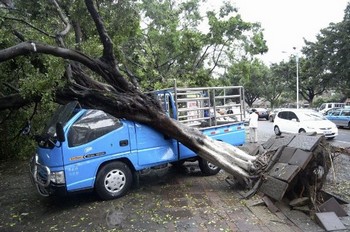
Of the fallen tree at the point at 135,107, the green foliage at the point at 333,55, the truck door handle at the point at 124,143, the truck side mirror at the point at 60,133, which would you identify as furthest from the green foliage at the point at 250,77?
the truck side mirror at the point at 60,133

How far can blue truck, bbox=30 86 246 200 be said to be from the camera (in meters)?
5.86

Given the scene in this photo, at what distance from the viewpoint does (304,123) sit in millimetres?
15578

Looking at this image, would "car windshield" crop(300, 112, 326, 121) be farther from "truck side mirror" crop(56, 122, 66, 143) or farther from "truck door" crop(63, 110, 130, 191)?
"truck side mirror" crop(56, 122, 66, 143)

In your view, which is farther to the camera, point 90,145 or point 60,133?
point 90,145

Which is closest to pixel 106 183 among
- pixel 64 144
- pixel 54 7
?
pixel 64 144

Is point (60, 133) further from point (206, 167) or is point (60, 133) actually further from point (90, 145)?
point (206, 167)

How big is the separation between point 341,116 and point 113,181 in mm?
19557

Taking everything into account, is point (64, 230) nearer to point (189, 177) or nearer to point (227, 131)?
point (189, 177)

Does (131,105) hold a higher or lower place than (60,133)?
higher

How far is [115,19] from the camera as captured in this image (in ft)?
32.8

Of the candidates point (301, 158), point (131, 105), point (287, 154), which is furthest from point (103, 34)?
point (301, 158)

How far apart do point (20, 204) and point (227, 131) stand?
531cm

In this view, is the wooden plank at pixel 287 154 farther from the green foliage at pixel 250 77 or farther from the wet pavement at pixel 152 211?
the green foliage at pixel 250 77

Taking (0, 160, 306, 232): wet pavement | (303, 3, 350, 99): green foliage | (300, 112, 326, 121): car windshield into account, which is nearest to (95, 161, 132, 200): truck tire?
(0, 160, 306, 232): wet pavement
